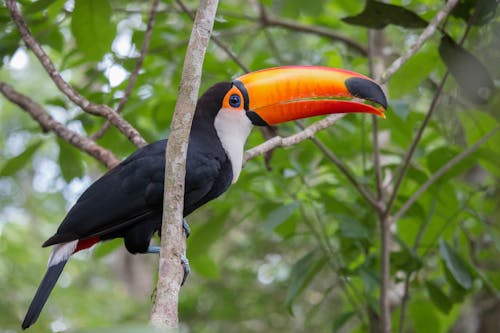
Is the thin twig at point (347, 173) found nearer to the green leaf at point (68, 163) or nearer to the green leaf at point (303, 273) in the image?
the green leaf at point (303, 273)

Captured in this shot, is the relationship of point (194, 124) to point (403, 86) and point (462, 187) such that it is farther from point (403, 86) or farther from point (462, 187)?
point (462, 187)

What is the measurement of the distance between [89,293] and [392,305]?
3.78m

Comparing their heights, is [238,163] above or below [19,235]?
above

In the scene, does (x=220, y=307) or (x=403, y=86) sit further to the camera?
(x=220, y=307)

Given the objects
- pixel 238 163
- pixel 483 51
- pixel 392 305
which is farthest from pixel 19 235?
pixel 483 51

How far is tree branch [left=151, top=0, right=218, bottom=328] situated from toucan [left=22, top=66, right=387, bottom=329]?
73 centimetres

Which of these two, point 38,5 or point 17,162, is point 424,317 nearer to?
point 17,162

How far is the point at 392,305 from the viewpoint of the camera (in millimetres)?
5199

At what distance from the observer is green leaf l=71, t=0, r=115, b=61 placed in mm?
3545

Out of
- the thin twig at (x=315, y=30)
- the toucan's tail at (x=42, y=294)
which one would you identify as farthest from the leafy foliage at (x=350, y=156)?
the toucan's tail at (x=42, y=294)

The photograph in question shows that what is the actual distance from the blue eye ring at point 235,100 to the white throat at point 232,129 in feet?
0.12

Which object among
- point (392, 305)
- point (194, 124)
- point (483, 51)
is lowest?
point (392, 305)

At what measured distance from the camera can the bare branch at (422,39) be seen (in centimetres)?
333

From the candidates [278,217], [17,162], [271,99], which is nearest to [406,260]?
[278,217]
